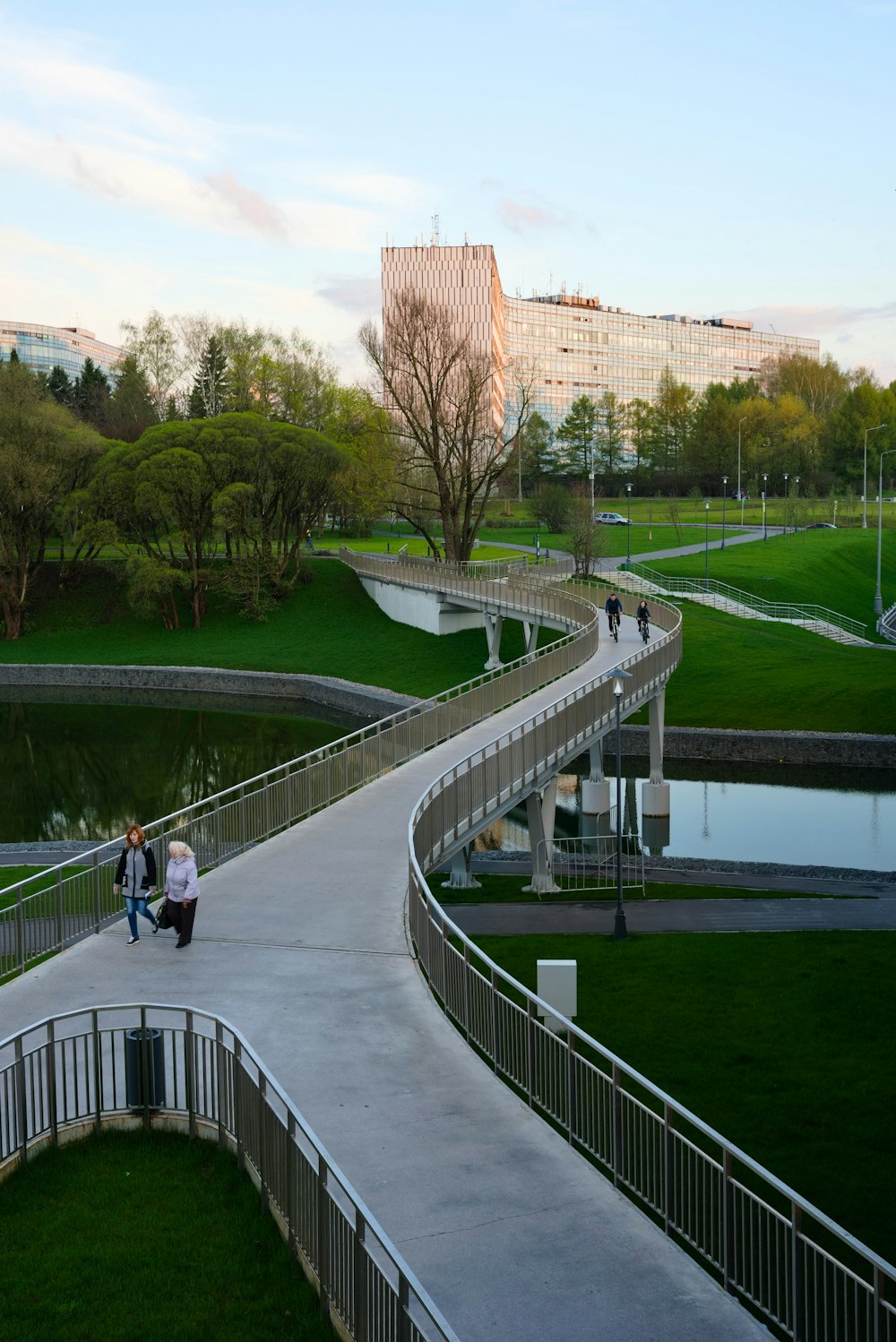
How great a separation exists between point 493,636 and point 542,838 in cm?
2763

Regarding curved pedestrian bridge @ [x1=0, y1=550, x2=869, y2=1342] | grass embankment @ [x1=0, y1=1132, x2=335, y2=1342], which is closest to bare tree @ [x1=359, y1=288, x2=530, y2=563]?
curved pedestrian bridge @ [x1=0, y1=550, x2=869, y2=1342]

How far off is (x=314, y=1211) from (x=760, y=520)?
370 feet

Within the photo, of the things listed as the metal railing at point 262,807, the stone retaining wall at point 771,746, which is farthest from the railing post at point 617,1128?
the stone retaining wall at point 771,746

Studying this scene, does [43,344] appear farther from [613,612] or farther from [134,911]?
[134,911]

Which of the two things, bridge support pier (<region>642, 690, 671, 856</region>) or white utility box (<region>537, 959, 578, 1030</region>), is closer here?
white utility box (<region>537, 959, 578, 1030</region>)

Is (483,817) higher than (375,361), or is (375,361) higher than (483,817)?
(375,361)

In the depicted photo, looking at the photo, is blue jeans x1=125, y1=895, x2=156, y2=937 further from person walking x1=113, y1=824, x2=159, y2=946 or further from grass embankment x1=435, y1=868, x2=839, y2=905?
grass embankment x1=435, y1=868, x2=839, y2=905


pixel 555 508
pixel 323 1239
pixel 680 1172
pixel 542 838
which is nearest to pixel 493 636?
pixel 542 838

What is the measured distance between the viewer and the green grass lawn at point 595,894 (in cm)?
2595

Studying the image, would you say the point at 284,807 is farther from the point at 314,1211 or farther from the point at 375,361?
the point at 375,361

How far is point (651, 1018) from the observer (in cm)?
1784

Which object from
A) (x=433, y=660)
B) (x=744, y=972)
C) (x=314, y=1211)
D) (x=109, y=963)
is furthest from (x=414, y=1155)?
(x=433, y=660)

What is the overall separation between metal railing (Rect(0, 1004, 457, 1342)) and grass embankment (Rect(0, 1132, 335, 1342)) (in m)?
0.19

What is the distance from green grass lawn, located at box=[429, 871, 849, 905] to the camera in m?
26.0
